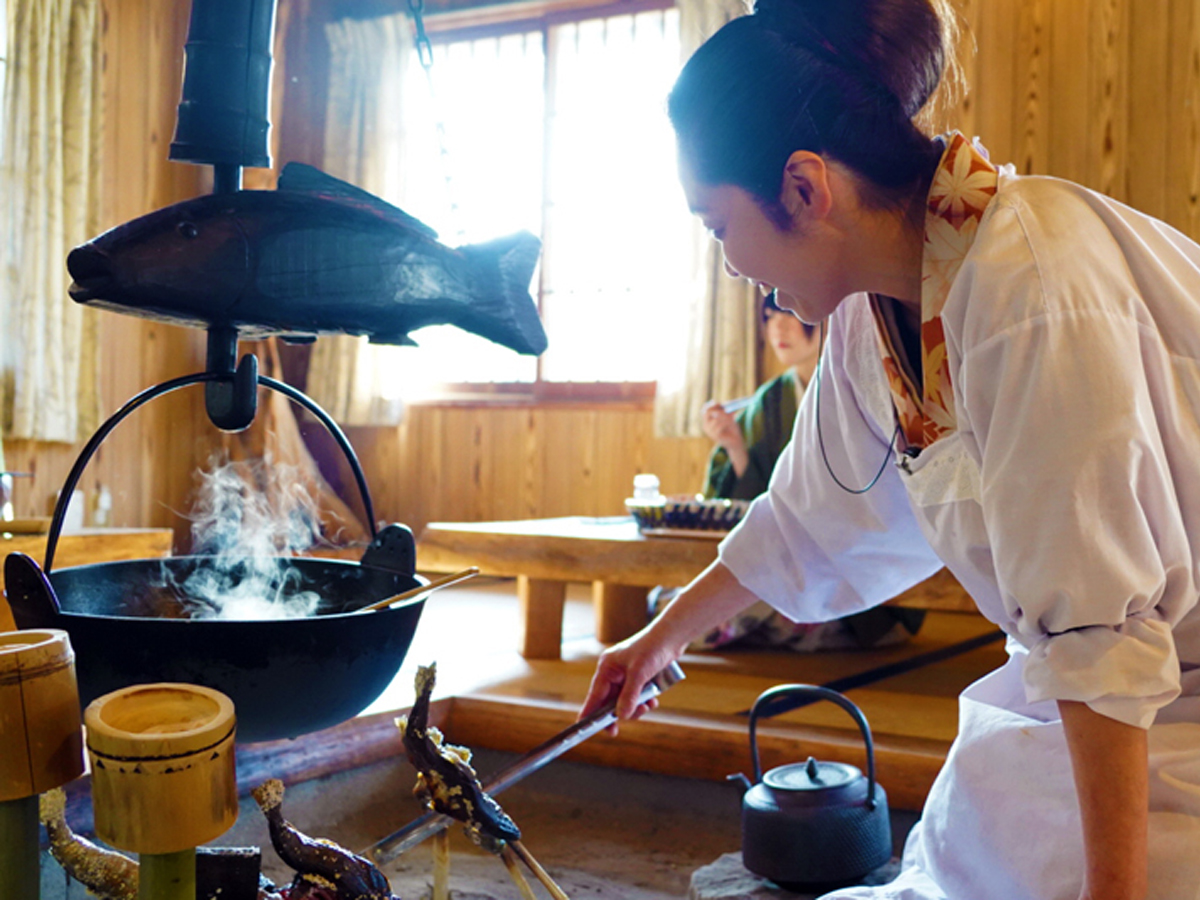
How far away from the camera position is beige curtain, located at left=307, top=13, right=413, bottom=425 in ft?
18.3

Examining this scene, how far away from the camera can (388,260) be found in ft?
3.99

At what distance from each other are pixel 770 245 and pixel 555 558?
203 cm

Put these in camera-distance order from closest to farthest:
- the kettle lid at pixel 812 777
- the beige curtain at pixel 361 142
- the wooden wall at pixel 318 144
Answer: the kettle lid at pixel 812 777 → the wooden wall at pixel 318 144 → the beige curtain at pixel 361 142

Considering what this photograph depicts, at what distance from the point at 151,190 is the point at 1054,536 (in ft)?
15.9

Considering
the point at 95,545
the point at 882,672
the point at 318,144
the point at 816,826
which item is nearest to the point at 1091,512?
the point at 816,826

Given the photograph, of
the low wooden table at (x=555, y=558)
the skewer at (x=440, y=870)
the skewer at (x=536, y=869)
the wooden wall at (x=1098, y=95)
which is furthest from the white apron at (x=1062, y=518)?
the wooden wall at (x=1098, y=95)

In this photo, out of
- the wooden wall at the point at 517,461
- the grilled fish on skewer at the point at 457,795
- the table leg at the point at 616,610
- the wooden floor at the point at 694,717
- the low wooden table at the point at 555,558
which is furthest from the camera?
the wooden wall at the point at 517,461

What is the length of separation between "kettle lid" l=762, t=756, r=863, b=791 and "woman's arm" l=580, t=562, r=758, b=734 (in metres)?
0.38

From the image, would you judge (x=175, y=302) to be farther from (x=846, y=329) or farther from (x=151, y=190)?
(x=151, y=190)

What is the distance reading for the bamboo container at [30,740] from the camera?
742mm

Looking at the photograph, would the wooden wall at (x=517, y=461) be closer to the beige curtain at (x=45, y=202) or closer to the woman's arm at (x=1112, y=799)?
the beige curtain at (x=45, y=202)

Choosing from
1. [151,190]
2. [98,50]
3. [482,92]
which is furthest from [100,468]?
[482,92]

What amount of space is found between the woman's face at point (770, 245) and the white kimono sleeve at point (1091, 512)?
23 cm

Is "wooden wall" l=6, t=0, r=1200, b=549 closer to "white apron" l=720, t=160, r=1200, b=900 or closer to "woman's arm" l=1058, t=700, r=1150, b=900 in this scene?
"white apron" l=720, t=160, r=1200, b=900
